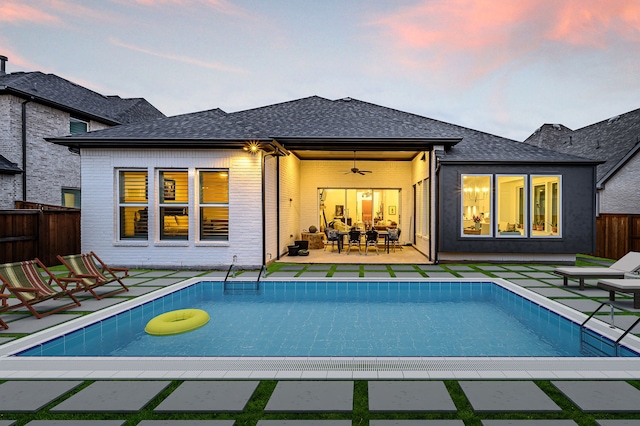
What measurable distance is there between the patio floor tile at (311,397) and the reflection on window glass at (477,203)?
332 inches

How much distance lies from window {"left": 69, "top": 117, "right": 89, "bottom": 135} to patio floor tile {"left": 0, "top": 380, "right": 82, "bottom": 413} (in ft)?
49.8

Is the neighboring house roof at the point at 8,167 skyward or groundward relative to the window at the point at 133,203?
skyward

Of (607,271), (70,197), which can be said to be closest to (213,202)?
(607,271)

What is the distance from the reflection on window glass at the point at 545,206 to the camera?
10.1m

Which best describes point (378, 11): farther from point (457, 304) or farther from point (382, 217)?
point (457, 304)

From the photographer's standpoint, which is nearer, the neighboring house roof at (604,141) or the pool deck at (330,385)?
the pool deck at (330,385)

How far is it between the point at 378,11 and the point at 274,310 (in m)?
11.2

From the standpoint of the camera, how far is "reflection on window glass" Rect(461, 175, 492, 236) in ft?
33.3

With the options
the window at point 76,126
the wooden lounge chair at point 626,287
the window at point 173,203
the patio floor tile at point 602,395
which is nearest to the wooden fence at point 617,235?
the wooden lounge chair at point 626,287

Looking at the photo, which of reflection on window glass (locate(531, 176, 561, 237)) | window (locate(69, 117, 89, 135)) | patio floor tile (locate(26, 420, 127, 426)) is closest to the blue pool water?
patio floor tile (locate(26, 420, 127, 426))

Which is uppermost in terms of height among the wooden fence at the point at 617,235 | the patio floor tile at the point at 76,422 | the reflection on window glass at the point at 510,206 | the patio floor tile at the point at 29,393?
the reflection on window glass at the point at 510,206

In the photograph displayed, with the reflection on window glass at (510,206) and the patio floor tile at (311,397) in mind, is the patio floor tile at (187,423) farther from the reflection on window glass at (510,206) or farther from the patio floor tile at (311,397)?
the reflection on window glass at (510,206)

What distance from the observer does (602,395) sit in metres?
2.71

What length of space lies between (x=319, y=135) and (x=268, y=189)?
214cm
